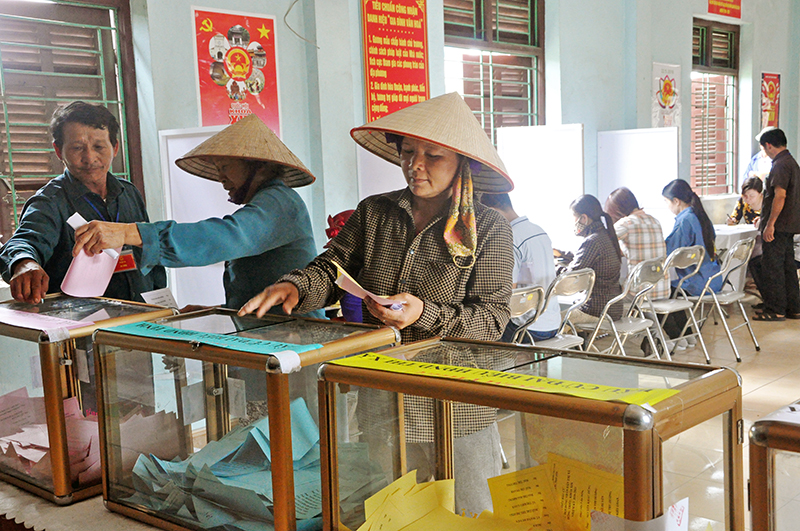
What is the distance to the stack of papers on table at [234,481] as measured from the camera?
3.56 ft

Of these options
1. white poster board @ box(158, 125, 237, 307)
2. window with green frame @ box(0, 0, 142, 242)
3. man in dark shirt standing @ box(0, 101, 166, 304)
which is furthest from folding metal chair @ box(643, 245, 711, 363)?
man in dark shirt standing @ box(0, 101, 166, 304)

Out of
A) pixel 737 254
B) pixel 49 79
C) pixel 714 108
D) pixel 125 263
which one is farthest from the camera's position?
pixel 714 108

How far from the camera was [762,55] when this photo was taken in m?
8.88

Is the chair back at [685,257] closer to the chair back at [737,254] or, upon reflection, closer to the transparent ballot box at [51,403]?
the chair back at [737,254]

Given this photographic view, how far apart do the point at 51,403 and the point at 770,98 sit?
378 inches

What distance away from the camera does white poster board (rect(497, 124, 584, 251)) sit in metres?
5.77

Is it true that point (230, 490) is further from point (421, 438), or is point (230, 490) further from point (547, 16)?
point (547, 16)

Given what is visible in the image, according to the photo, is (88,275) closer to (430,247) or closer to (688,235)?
(430,247)

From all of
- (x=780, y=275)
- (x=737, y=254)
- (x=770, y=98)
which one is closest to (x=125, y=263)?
(x=737, y=254)

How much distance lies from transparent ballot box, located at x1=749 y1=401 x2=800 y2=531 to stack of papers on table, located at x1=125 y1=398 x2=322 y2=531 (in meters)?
0.59

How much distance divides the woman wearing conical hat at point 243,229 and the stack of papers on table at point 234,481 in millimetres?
482

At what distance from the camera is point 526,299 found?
3461 millimetres

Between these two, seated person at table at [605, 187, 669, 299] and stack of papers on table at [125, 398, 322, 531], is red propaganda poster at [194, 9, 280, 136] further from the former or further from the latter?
stack of papers on table at [125, 398, 322, 531]

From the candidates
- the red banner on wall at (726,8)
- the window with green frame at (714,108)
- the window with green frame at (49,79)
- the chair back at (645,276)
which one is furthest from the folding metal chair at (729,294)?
the window with green frame at (49,79)
